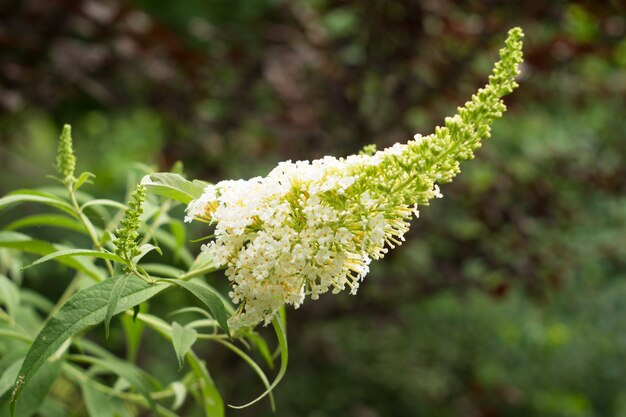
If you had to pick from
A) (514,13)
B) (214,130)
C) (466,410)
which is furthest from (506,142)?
(214,130)

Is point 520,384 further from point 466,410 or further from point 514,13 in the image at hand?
point 514,13

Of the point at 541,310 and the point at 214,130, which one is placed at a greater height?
the point at 214,130

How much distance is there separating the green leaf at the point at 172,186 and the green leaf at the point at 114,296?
0.14 m

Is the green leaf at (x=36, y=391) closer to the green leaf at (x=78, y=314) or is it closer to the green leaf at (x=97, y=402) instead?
the green leaf at (x=97, y=402)

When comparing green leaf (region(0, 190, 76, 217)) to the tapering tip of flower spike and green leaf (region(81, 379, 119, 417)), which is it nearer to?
the tapering tip of flower spike

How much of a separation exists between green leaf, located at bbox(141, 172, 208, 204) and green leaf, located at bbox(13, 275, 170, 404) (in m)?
0.14

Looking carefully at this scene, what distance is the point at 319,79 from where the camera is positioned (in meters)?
3.27

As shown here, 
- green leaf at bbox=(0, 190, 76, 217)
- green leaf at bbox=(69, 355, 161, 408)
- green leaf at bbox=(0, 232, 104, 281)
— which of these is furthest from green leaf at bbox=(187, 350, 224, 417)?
green leaf at bbox=(0, 190, 76, 217)

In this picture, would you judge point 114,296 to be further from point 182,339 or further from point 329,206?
point 329,206

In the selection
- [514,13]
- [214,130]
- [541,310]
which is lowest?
[541,310]

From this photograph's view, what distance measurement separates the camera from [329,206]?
41.8 inches

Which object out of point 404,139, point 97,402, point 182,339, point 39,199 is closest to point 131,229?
point 182,339

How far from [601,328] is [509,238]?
109cm

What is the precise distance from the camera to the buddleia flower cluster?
104 centimetres
